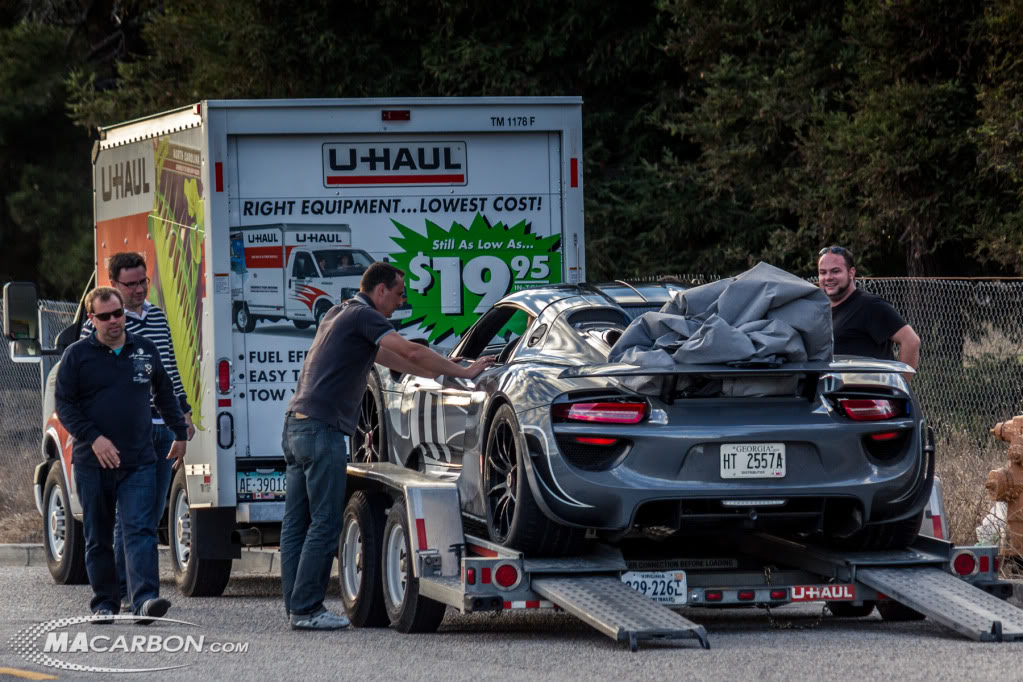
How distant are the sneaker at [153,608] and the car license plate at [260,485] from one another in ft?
6.31

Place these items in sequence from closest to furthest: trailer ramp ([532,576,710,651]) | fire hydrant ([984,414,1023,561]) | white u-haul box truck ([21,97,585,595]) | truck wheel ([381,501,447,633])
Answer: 1. trailer ramp ([532,576,710,651])
2. truck wheel ([381,501,447,633])
3. fire hydrant ([984,414,1023,561])
4. white u-haul box truck ([21,97,585,595])

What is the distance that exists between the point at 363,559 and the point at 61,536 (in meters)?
5.06

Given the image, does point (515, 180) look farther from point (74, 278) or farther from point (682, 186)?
point (74, 278)

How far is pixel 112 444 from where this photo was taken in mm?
10258

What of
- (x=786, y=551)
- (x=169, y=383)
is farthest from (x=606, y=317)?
(x=169, y=383)

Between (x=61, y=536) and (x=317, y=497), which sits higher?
(x=317, y=497)

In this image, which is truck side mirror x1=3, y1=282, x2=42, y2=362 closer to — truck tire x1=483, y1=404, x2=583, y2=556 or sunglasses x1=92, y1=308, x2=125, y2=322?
sunglasses x1=92, y1=308, x2=125, y2=322

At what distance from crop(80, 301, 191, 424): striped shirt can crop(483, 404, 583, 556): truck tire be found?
9.15 ft

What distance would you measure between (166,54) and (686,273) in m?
9.56

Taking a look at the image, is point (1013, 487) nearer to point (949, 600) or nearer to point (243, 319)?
→ point (949, 600)

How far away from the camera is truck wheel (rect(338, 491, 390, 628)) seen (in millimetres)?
9914

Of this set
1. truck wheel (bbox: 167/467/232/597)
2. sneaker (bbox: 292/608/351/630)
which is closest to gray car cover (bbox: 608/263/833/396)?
sneaker (bbox: 292/608/351/630)

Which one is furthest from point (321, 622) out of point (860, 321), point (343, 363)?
point (860, 321)

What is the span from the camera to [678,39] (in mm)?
22609
